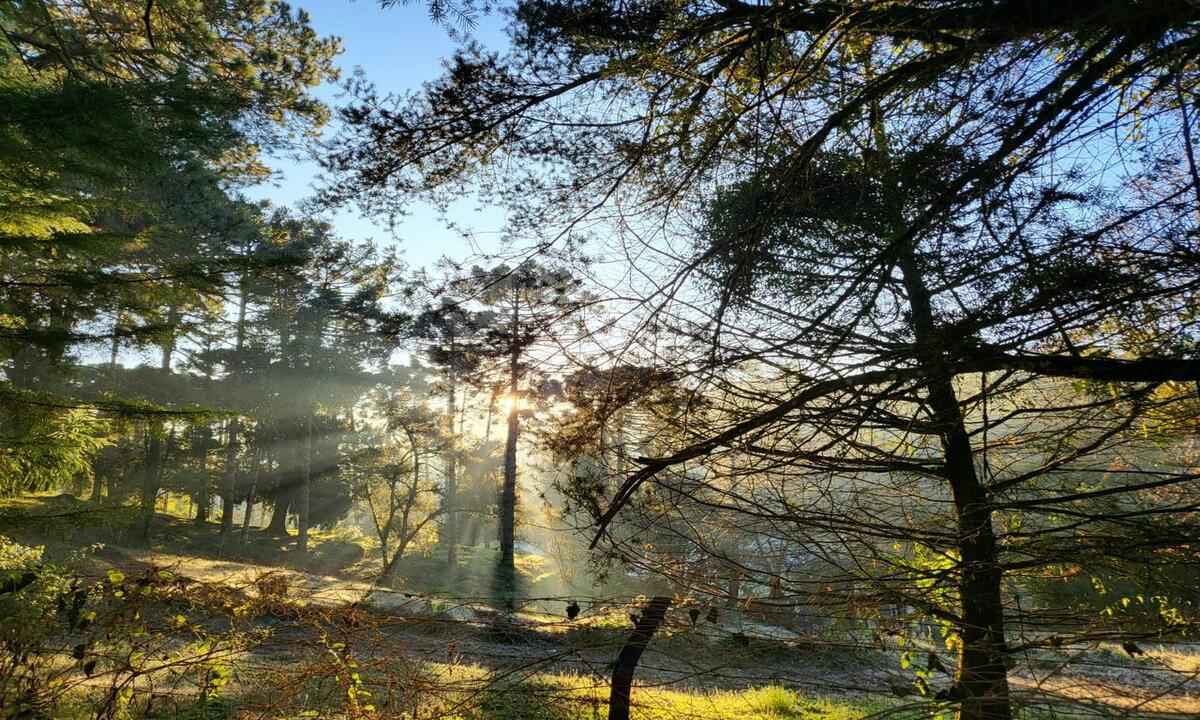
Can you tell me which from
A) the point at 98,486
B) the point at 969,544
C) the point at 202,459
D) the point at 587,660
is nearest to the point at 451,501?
the point at 202,459

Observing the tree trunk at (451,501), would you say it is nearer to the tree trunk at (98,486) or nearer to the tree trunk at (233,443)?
the tree trunk at (233,443)

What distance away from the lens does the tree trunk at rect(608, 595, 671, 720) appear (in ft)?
9.06

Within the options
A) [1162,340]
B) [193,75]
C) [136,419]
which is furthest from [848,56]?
[193,75]

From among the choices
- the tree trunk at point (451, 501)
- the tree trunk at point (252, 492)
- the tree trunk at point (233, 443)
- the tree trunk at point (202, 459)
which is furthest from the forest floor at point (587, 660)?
the tree trunk at point (202, 459)

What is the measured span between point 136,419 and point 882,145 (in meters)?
7.01

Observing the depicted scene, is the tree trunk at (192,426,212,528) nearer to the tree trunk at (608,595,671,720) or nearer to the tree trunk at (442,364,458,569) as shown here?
the tree trunk at (442,364,458,569)

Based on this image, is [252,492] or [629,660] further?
[252,492]

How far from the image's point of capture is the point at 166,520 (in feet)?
78.8

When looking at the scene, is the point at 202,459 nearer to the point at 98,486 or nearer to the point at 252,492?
the point at 252,492

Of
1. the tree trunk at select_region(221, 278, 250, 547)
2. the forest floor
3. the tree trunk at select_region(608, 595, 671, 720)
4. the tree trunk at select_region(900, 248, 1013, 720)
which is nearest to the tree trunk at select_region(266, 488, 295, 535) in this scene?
the tree trunk at select_region(221, 278, 250, 547)

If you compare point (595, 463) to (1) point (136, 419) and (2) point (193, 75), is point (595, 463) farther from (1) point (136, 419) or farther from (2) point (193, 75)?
(2) point (193, 75)

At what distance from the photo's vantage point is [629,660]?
311 centimetres

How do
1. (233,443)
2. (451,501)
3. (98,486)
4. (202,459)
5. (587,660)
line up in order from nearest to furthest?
(587,660) → (233,443) → (202,459) → (98,486) → (451,501)

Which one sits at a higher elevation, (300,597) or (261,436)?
(261,436)
